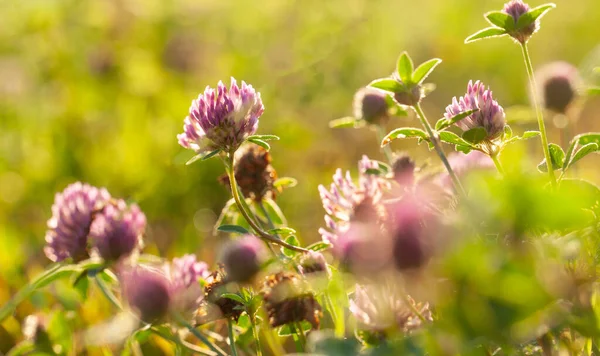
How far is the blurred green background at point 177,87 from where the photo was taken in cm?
271

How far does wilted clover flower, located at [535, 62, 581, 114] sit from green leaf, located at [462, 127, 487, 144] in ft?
2.75

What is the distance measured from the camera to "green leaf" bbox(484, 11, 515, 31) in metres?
0.98

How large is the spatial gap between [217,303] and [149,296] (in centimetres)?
14

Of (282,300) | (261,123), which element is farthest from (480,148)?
(261,123)

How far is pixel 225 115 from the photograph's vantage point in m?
1.05

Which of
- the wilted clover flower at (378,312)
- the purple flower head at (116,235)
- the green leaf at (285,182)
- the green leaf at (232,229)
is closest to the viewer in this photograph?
the wilted clover flower at (378,312)

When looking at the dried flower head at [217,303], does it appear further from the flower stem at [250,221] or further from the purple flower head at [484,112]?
the purple flower head at [484,112]

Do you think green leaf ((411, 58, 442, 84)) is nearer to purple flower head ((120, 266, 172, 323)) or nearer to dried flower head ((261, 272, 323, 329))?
dried flower head ((261, 272, 323, 329))

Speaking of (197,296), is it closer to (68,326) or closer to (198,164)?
(68,326)

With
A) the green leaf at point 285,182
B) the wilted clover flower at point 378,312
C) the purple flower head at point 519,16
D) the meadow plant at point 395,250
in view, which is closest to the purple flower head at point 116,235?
the meadow plant at point 395,250

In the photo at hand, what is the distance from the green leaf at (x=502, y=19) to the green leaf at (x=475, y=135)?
17 centimetres

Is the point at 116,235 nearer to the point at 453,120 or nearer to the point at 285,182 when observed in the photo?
the point at 285,182

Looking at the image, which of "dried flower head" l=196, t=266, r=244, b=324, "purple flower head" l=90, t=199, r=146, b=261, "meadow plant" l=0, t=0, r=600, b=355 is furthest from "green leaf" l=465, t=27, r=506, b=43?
"purple flower head" l=90, t=199, r=146, b=261

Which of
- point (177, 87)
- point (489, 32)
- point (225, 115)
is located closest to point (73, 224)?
point (225, 115)
